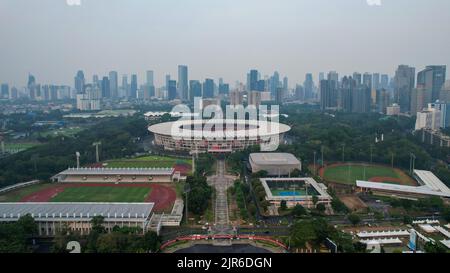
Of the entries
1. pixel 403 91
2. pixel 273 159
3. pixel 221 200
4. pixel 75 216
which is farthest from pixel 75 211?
pixel 403 91

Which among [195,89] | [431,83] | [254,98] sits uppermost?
[195,89]

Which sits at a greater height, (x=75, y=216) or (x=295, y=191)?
(x=75, y=216)

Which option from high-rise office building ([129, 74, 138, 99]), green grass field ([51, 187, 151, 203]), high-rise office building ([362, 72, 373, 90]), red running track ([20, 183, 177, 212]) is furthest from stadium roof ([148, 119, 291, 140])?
high-rise office building ([129, 74, 138, 99])

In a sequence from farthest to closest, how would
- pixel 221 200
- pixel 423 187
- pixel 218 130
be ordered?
pixel 218 130
pixel 423 187
pixel 221 200

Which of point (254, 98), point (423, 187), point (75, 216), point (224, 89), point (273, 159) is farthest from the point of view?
point (224, 89)

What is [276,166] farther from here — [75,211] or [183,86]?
[183,86]

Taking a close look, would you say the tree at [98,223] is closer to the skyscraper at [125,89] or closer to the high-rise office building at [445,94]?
the high-rise office building at [445,94]

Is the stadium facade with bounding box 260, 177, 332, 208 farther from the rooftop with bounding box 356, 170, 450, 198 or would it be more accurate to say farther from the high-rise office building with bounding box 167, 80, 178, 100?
the high-rise office building with bounding box 167, 80, 178, 100
